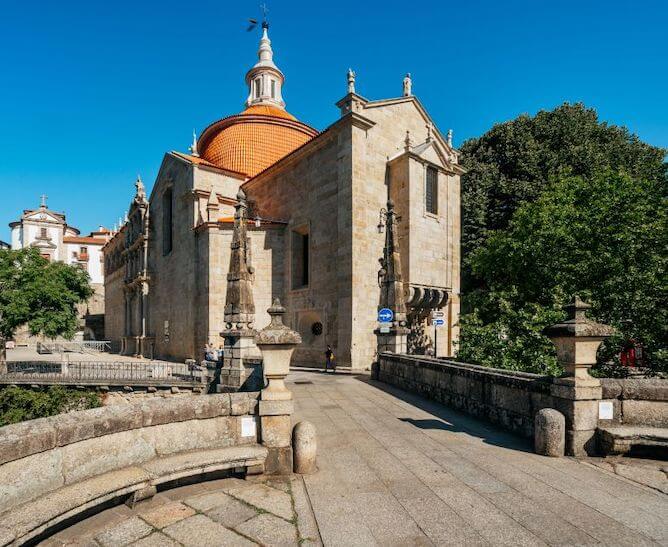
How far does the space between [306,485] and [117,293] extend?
47.1 m

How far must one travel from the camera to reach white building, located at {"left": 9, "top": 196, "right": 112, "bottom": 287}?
6362 centimetres

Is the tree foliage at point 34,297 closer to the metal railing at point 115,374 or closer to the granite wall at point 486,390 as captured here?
the metal railing at point 115,374

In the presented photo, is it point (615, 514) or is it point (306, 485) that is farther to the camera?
point (306, 485)

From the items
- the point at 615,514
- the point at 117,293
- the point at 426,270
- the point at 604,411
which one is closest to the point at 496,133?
the point at 426,270

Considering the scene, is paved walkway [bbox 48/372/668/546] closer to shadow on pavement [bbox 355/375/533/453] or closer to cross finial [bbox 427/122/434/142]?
shadow on pavement [bbox 355/375/533/453]

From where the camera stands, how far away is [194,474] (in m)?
4.34

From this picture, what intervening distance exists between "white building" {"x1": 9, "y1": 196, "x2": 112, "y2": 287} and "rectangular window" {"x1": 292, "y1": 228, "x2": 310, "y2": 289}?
5646cm

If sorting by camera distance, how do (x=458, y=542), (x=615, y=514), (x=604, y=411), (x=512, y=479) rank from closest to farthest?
(x=458, y=542)
(x=615, y=514)
(x=512, y=479)
(x=604, y=411)

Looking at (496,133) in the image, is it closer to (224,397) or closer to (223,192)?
(223,192)

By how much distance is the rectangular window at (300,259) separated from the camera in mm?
22484

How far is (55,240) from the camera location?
6550cm

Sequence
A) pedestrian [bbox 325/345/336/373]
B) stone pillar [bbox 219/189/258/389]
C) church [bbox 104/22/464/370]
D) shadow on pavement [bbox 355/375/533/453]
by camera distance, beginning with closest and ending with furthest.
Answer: shadow on pavement [bbox 355/375/533/453]
stone pillar [bbox 219/189/258/389]
pedestrian [bbox 325/345/336/373]
church [bbox 104/22/464/370]

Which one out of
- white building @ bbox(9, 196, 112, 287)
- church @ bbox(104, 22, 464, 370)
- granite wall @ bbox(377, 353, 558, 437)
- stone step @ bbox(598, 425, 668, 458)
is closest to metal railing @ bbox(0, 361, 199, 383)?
church @ bbox(104, 22, 464, 370)

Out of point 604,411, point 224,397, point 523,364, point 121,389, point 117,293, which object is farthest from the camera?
point 117,293
